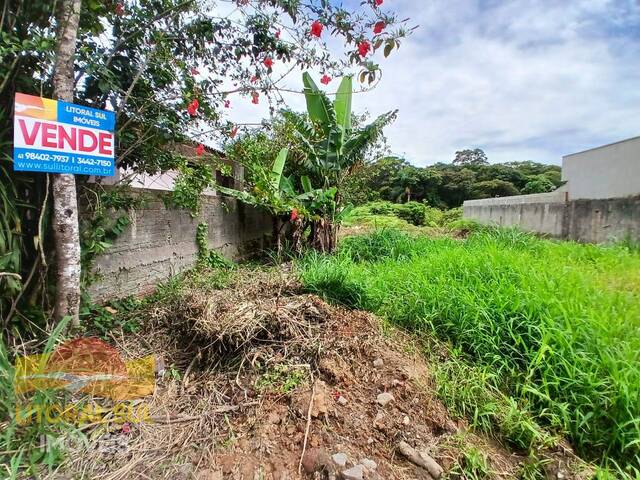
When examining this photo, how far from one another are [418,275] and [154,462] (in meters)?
2.50

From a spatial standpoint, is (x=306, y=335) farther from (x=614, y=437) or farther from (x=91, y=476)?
(x=614, y=437)

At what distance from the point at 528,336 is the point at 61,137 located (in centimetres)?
314

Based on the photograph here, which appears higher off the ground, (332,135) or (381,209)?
(332,135)

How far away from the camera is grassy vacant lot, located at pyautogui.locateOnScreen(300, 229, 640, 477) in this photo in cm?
159

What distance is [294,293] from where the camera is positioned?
2.80m

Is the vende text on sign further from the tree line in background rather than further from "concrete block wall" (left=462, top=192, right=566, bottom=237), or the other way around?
the tree line in background

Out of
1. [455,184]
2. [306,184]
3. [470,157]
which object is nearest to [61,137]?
[306,184]

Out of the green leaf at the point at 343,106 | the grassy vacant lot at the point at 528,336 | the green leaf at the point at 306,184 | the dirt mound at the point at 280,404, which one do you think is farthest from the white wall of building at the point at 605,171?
the dirt mound at the point at 280,404

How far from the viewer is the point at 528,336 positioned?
2.07 metres

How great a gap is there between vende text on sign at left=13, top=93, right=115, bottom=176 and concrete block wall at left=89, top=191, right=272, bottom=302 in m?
0.97

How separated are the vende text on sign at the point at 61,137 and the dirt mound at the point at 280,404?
1.17m

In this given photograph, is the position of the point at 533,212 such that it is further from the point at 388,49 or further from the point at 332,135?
the point at 388,49

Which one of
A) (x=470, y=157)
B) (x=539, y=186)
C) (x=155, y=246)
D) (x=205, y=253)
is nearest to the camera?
(x=155, y=246)

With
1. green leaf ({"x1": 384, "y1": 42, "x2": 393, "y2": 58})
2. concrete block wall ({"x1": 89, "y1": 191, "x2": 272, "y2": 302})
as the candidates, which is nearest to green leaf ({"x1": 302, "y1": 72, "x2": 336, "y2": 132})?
concrete block wall ({"x1": 89, "y1": 191, "x2": 272, "y2": 302})
